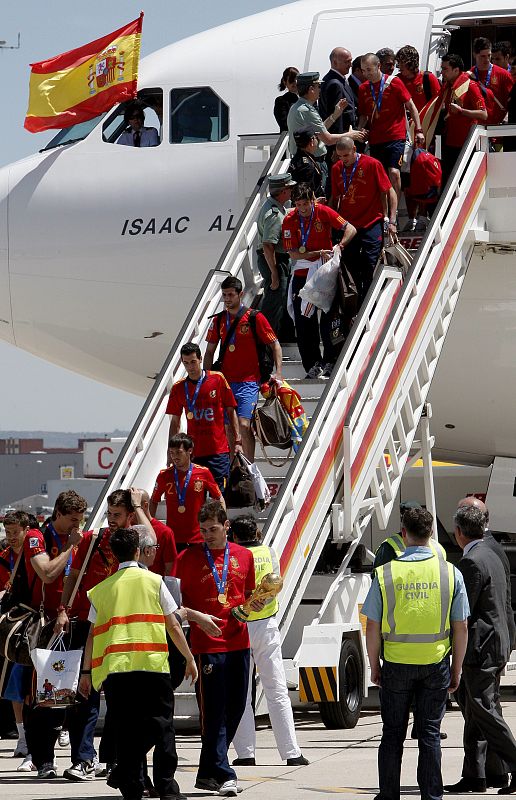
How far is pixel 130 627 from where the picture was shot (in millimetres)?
7719

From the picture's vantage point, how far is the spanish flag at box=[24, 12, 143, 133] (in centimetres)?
1530

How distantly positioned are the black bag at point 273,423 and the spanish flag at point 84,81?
532 cm

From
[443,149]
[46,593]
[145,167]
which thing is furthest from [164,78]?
[46,593]

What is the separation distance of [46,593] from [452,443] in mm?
7524

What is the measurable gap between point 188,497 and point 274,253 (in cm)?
322

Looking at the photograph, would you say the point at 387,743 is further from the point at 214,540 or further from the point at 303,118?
the point at 303,118

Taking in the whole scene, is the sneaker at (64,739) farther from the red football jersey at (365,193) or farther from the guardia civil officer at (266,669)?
the red football jersey at (365,193)

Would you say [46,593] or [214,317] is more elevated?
[214,317]

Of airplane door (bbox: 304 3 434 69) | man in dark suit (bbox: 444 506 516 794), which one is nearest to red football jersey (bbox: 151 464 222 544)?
man in dark suit (bbox: 444 506 516 794)

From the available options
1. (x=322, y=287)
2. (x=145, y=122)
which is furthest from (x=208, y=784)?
(x=145, y=122)

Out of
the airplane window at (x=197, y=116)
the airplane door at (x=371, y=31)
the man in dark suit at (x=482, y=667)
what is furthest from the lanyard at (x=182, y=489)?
the airplane door at (x=371, y=31)

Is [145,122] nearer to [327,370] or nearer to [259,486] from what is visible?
[327,370]

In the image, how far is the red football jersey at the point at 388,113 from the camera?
12.7 meters

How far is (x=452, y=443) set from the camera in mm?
16125
